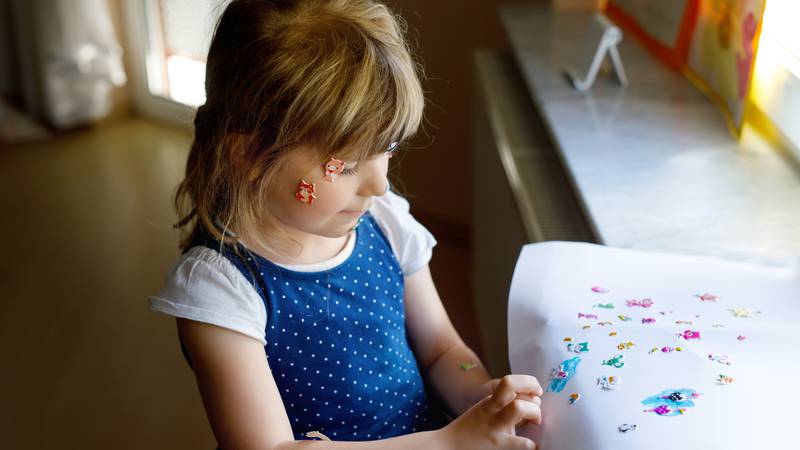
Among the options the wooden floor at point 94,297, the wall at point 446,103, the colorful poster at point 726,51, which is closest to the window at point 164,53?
the wooden floor at point 94,297

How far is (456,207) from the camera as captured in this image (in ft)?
8.55

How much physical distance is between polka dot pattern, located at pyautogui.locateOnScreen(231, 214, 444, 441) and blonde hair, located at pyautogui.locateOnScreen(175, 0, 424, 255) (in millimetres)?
96

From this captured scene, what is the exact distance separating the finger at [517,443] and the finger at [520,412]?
0.04 feet

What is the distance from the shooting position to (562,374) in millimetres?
802

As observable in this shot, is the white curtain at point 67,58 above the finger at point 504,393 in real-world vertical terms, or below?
below

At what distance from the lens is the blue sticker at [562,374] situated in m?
0.79

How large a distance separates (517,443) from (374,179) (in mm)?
278

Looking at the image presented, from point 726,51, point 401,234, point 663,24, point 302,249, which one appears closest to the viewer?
point 302,249

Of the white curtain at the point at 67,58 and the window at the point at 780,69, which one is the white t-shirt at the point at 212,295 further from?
the white curtain at the point at 67,58

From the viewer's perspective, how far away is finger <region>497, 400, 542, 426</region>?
77 cm

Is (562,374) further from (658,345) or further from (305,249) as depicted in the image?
(305,249)

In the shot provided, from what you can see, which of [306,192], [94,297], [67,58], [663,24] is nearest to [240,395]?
[306,192]

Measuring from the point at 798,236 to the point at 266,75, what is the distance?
66cm

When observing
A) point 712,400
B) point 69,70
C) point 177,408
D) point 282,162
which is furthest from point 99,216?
point 712,400
